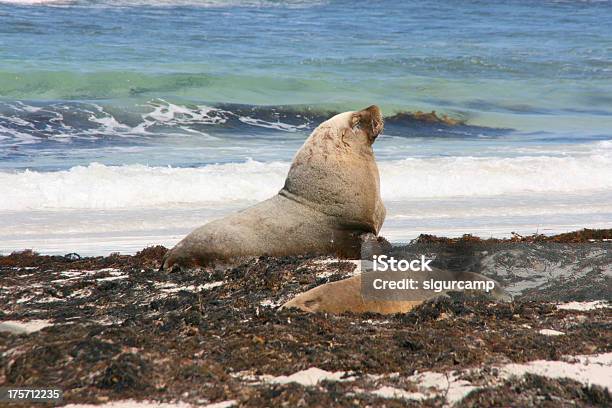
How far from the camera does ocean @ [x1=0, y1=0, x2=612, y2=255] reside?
11.2 meters

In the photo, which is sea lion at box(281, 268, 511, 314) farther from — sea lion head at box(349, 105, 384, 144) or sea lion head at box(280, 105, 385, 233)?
sea lion head at box(349, 105, 384, 144)

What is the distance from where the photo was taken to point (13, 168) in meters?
13.3

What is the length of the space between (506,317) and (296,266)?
6.66 ft

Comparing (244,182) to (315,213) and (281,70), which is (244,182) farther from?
(281,70)

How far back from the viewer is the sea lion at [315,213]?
24.9 feet

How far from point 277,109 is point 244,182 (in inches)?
288

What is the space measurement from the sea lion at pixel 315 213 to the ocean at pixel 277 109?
1293mm

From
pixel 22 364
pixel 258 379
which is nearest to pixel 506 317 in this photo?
pixel 258 379

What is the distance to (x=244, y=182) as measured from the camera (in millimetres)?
12484

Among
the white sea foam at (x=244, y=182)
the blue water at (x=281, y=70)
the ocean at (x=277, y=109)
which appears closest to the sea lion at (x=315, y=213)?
the ocean at (x=277, y=109)

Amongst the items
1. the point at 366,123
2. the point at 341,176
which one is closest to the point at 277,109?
the point at 366,123

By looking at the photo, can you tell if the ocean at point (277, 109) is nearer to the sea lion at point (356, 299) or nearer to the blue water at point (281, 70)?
the blue water at point (281, 70)

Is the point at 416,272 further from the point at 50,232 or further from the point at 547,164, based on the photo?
the point at 547,164

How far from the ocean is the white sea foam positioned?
3 cm
